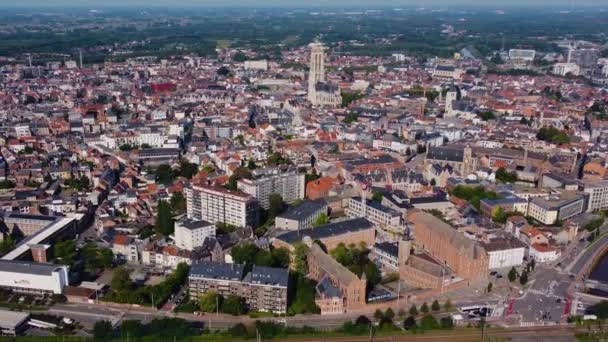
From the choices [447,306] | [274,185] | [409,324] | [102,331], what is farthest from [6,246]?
[447,306]

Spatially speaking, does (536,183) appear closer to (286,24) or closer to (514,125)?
(514,125)

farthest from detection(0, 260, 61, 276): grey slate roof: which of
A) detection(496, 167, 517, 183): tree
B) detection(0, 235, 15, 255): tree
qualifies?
detection(496, 167, 517, 183): tree

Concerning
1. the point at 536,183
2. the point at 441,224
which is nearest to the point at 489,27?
the point at 536,183

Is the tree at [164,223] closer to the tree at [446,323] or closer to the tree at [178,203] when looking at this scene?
the tree at [178,203]

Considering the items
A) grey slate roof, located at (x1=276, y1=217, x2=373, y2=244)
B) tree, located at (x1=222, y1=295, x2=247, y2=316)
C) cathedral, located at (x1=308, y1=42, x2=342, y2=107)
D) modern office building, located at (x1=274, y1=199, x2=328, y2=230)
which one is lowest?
tree, located at (x1=222, y1=295, x2=247, y2=316)

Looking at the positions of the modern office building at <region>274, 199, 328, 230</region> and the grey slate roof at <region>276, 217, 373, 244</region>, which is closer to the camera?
the grey slate roof at <region>276, 217, 373, 244</region>

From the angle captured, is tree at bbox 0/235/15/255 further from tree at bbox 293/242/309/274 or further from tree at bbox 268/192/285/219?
tree at bbox 293/242/309/274

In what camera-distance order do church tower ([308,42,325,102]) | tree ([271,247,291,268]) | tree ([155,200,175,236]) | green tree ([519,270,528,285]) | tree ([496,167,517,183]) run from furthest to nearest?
church tower ([308,42,325,102]), tree ([496,167,517,183]), tree ([155,200,175,236]), tree ([271,247,291,268]), green tree ([519,270,528,285])
